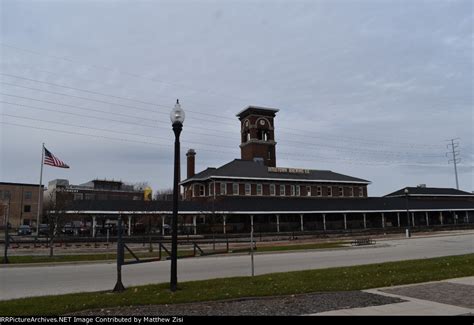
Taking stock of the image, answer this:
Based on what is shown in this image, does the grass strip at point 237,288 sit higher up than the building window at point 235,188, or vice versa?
the building window at point 235,188

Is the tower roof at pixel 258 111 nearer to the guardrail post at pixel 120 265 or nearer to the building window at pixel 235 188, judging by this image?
the building window at pixel 235 188

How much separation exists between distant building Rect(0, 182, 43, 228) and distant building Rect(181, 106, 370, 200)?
4260 cm

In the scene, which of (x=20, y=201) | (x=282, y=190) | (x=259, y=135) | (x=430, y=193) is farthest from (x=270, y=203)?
(x=20, y=201)

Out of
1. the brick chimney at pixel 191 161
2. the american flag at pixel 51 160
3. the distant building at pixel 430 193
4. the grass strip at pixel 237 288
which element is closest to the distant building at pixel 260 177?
the brick chimney at pixel 191 161

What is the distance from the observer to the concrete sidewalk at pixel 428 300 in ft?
25.5

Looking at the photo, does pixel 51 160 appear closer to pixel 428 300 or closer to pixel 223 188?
pixel 223 188

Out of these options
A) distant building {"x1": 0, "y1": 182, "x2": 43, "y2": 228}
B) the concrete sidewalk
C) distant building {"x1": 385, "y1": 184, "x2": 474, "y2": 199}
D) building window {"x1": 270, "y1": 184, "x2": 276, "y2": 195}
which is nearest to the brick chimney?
building window {"x1": 270, "y1": 184, "x2": 276, "y2": 195}

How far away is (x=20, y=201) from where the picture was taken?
3718 inches

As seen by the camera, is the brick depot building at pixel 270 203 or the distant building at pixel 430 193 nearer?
the brick depot building at pixel 270 203

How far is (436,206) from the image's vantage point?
7400cm

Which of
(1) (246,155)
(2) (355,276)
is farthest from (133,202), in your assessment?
(2) (355,276)

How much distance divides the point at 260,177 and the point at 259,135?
54.6ft

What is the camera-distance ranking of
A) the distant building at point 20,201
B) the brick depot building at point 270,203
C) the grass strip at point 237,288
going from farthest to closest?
the distant building at point 20,201, the brick depot building at point 270,203, the grass strip at point 237,288

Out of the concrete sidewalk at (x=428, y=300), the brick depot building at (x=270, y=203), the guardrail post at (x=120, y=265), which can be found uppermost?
the brick depot building at (x=270, y=203)
